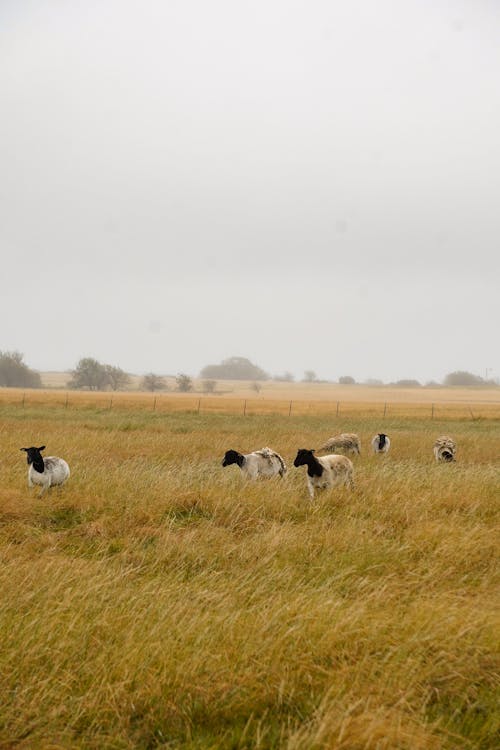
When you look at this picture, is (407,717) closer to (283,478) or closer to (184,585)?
(184,585)

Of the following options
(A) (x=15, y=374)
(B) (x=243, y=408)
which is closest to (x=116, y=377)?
(A) (x=15, y=374)

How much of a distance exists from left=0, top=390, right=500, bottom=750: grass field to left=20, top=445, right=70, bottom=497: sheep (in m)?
0.88

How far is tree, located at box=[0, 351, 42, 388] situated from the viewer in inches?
5709

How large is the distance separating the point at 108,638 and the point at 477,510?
25.4ft

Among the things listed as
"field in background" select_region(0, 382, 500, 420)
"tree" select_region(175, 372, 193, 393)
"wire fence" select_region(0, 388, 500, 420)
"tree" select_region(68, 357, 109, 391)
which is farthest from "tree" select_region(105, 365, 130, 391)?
"wire fence" select_region(0, 388, 500, 420)

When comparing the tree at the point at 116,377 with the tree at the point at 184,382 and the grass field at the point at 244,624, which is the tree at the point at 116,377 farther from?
the grass field at the point at 244,624

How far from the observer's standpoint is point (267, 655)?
5105 millimetres

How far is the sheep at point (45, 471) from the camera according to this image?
11742 mm

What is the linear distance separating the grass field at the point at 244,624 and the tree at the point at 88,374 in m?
137

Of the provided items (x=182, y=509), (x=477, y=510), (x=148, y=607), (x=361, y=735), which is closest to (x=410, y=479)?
(x=477, y=510)

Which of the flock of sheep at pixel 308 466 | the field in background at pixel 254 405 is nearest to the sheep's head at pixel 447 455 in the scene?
the flock of sheep at pixel 308 466

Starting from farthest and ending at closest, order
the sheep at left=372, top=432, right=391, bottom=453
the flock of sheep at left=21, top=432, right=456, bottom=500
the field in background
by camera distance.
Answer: the field in background, the sheep at left=372, top=432, right=391, bottom=453, the flock of sheep at left=21, top=432, right=456, bottom=500

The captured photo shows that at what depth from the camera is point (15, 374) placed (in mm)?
145625

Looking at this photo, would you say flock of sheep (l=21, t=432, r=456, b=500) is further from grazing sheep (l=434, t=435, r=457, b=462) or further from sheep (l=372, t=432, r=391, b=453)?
sheep (l=372, t=432, r=391, b=453)
